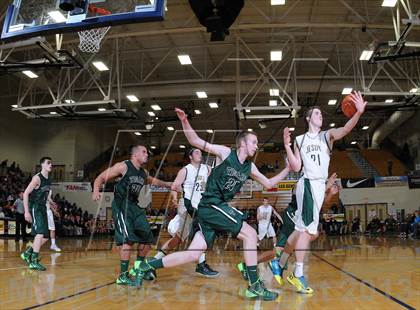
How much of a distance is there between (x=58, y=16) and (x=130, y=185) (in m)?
3.71

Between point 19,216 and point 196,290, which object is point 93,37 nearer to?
point 196,290

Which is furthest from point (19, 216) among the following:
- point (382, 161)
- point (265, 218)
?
point (382, 161)

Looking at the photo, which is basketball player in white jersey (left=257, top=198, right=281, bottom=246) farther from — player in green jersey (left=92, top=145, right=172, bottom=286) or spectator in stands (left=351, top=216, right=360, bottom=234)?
spectator in stands (left=351, top=216, right=360, bottom=234)

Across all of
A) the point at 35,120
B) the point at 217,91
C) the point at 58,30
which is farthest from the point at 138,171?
the point at 35,120

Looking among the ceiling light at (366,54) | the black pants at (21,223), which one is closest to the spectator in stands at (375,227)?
the ceiling light at (366,54)

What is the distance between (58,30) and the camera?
7.52m

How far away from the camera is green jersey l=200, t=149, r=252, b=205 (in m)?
5.02

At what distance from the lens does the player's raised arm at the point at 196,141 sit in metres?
4.87

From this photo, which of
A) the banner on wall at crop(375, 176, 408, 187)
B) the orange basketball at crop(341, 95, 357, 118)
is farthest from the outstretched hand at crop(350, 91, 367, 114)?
the banner on wall at crop(375, 176, 408, 187)

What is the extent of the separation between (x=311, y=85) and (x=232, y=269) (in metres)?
17.4

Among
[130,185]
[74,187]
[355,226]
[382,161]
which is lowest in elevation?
[355,226]

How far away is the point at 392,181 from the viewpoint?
2852cm

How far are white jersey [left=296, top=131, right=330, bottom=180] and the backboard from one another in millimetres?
3546

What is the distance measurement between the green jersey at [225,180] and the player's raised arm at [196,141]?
101 mm
